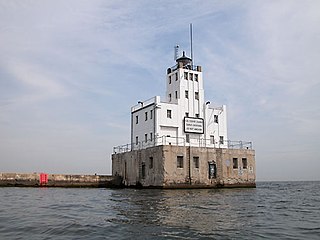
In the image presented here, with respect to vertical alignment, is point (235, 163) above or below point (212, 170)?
above

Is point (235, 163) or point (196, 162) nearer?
point (196, 162)

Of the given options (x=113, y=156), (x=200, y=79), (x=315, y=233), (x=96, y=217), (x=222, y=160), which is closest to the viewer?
(x=315, y=233)

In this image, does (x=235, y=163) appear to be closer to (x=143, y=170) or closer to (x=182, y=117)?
(x=182, y=117)

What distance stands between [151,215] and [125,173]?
3008 cm

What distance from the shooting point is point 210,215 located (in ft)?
54.4

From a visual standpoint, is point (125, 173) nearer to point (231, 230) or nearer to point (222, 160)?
point (222, 160)

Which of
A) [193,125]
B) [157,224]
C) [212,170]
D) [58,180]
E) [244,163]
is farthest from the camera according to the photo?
[58,180]

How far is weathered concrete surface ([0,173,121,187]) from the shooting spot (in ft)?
138

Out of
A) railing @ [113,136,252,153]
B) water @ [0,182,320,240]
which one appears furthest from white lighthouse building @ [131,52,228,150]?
water @ [0,182,320,240]

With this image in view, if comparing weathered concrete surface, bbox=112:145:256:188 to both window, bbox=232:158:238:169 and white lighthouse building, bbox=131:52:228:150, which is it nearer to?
window, bbox=232:158:238:169

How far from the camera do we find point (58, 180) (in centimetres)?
4378

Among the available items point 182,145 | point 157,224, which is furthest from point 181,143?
point 157,224

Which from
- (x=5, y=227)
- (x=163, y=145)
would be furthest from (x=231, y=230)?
(x=163, y=145)

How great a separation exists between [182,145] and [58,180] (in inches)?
610
